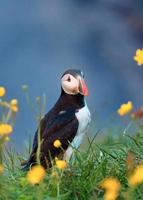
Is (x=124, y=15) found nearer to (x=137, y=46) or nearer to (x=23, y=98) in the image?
(x=137, y=46)

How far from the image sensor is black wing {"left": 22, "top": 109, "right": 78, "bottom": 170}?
467cm

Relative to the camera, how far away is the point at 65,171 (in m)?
4.24

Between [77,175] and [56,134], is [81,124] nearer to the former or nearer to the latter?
[56,134]

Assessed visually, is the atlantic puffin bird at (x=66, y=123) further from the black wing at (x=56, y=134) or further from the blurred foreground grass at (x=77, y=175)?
the blurred foreground grass at (x=77, y=175)

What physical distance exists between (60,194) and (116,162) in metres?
0.43

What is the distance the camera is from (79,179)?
13.7 ft

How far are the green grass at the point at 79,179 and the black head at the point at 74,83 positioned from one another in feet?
1.04

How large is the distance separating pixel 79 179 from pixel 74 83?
733 mm

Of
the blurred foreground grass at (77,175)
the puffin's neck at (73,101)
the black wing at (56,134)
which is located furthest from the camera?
the puffin's neck at (73,101)

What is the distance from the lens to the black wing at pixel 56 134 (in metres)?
4.67

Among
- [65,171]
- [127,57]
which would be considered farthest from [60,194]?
[127,57]

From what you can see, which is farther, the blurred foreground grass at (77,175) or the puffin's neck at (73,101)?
the puffin's neck at (73,101)

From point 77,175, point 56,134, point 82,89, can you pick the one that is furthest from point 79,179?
point 82,89

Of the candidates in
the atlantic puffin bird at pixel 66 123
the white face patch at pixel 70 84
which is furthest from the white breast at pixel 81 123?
the white face patch at pixel 70 84
